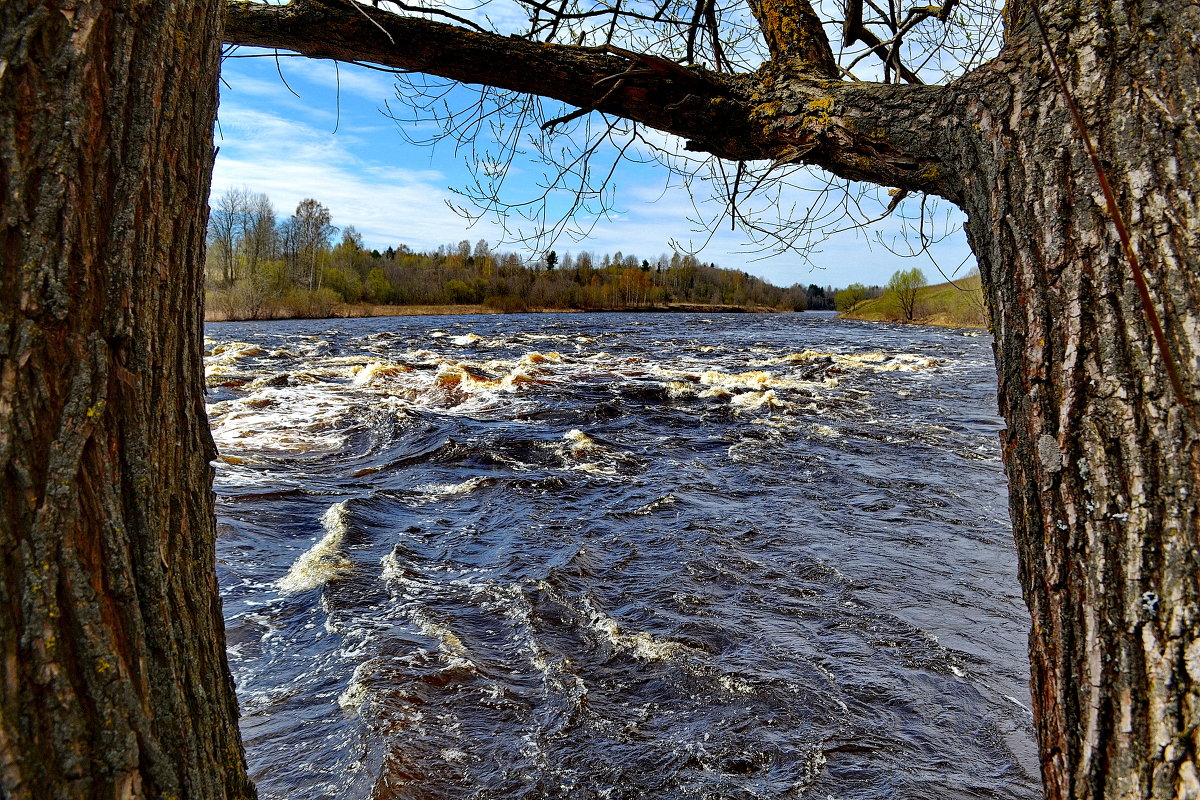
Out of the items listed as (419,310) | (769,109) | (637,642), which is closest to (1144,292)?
(769,109)

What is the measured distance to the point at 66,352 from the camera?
3.63 feet

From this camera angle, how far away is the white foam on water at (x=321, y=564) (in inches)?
186

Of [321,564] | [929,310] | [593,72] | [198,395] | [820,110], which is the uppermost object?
[929,310]

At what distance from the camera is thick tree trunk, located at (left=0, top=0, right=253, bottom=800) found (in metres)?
1.04

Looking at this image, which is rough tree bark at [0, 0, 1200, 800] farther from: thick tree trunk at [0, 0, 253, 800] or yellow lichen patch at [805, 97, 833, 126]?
yellow lichen patch at [805, 97, 833, 126]

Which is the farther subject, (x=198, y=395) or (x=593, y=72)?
(x=593, y=72)

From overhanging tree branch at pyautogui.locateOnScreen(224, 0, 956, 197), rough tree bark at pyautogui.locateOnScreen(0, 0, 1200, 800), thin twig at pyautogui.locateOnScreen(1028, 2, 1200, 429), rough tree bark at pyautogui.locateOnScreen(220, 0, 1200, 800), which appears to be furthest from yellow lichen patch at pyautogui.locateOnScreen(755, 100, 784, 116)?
thin twig at pyautogui.locateOnScreen(1028, 2, 1200, 429)

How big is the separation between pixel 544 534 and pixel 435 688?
2267mm

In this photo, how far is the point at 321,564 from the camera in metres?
5.05

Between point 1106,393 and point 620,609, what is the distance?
3417 millimetres

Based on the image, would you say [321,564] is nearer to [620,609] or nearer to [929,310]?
[620,609]

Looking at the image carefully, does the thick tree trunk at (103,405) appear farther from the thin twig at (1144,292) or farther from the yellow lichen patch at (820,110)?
the yellow lichen patch at (820,110)

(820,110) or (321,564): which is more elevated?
(820,110)

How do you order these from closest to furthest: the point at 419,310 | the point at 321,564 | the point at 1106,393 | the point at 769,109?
the point at 1106,393, the point at 769,109, the point at 321,564, the point at 419,310
